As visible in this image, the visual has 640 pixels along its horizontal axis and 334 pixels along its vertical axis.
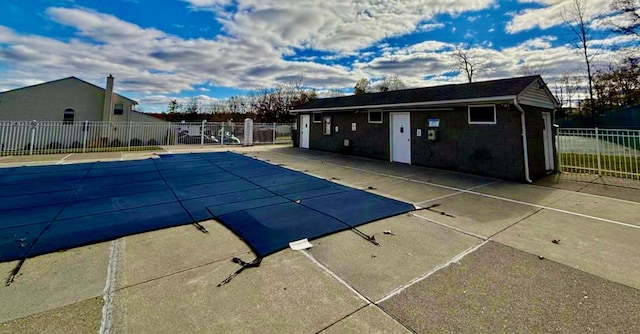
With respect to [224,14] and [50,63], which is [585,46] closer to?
[224,14]

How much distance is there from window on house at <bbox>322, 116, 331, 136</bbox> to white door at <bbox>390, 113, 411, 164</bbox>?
4.04 m

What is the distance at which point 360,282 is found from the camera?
2.57 meters

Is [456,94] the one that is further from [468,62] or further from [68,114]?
[68,114]

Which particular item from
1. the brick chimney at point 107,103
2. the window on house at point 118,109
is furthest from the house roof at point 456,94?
the window on house at point 118,109

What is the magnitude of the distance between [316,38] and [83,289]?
16028 mm

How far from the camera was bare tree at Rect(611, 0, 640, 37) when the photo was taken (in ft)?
46.3

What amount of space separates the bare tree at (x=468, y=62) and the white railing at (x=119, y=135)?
18714 millimetres

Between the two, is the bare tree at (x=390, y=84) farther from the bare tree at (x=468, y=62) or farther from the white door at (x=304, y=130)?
the white door at (x=304, y=130)

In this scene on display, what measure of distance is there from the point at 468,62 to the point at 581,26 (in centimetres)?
788

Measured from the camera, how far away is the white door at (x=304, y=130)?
15752 millimetres

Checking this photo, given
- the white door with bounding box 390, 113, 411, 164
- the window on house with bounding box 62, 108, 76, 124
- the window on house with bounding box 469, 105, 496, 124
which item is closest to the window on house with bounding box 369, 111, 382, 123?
the white door with bounding box 390, 113, 411, 164

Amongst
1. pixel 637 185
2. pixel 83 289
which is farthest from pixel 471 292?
pixel 637 185

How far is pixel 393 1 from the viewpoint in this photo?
9.48 meters

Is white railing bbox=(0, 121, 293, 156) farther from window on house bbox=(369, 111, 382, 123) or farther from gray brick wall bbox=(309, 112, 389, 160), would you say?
window on house bbox=(369, 111, 382, 123)
